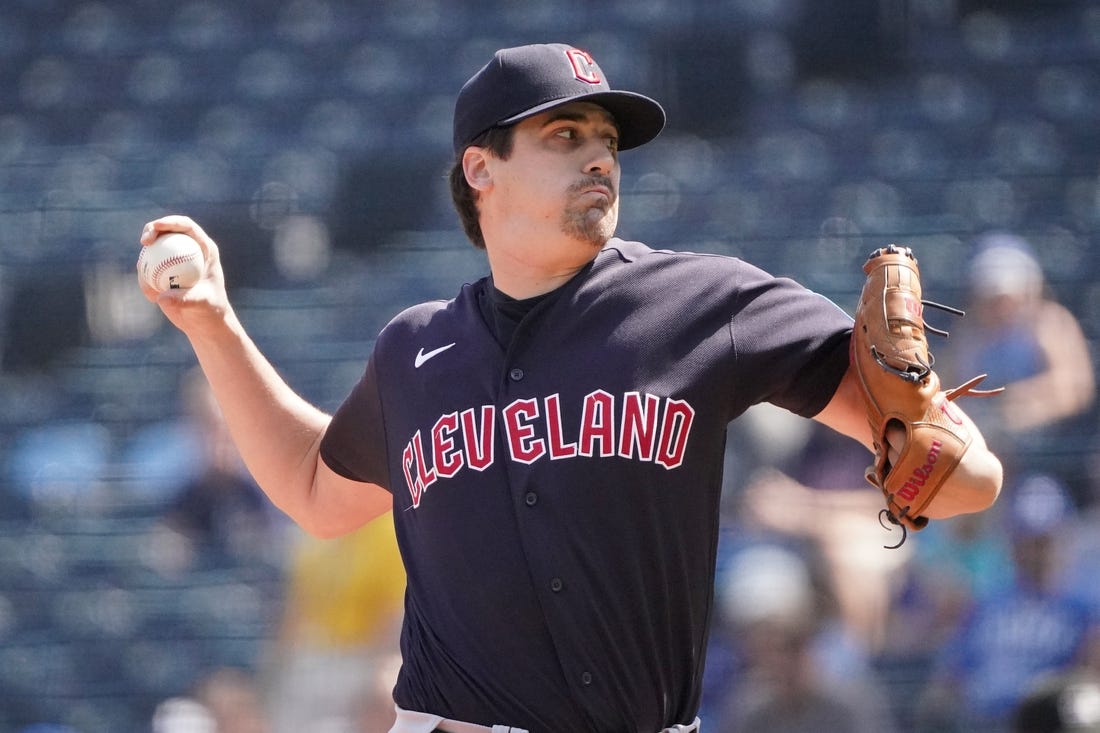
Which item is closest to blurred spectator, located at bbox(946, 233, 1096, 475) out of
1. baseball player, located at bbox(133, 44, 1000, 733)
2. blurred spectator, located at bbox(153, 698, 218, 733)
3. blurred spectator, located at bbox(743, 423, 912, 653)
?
blurred spectator, located at bbox(743, 423, 912, 653)

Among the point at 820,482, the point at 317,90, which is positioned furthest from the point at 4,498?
the point at 820,482

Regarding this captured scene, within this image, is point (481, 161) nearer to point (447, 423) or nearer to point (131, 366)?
point (447, 423)

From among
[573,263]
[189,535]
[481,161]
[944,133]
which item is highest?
[944,133]

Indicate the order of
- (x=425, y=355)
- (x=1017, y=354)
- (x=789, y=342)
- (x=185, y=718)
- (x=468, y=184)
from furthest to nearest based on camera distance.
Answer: (x=1017, y=354) < (x=185, y=718) < (x=468, y=184) < (x=425, y=355) < (x=789, y=342)

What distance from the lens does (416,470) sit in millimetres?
2396

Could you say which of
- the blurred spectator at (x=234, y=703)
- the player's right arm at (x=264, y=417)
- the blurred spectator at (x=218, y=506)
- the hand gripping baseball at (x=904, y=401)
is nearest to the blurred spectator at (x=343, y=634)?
the blurred spectator at (x=234, y=703)

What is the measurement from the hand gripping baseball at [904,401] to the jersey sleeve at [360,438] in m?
0.82

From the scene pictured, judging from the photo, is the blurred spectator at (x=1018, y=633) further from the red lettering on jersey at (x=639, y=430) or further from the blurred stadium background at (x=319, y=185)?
the red lettering on jersey at (x=639, y=430)

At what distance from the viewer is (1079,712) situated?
13.6 ft

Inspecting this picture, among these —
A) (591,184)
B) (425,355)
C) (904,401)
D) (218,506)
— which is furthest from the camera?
(218,506)

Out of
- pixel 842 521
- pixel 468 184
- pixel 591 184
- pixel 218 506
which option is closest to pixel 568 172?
pixel 591 184

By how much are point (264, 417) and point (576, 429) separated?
68cm

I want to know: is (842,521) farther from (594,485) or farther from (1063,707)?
(594,485)

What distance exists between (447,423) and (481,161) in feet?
1.53
